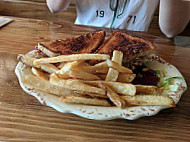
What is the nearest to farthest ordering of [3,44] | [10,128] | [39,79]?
[10,128]
[39,79]
[3,44]

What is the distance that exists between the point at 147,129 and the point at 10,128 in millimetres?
630

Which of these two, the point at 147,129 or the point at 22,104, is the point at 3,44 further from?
the point at 147,129

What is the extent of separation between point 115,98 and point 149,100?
0.54ft

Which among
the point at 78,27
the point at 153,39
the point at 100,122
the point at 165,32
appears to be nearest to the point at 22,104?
the point at 100,122

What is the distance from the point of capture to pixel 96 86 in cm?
99

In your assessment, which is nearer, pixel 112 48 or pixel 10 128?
pixel 10 128

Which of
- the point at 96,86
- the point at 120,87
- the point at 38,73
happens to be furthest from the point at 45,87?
the point at 120,87

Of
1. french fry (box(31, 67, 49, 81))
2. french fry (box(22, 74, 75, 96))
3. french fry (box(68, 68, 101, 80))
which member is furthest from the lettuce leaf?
french fry (box(31, 67, 49, 81))

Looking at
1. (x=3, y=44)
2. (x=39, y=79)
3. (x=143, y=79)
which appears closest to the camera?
(x=39, y=79)

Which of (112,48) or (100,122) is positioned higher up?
(112,48)

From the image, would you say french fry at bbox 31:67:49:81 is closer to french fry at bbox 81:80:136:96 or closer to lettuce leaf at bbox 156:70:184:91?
french fry at bbox 81:80:136:96

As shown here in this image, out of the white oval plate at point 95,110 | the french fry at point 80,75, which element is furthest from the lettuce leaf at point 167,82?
the french fry at point 80,75

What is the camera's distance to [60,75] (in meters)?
1.03

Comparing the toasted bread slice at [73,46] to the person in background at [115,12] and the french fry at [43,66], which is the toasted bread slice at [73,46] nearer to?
the french fry at [43,66]
